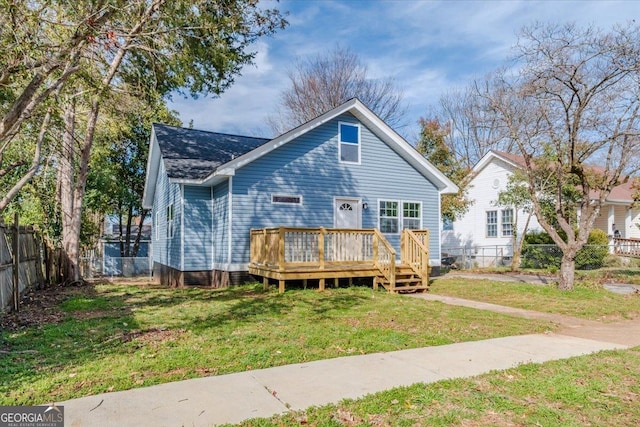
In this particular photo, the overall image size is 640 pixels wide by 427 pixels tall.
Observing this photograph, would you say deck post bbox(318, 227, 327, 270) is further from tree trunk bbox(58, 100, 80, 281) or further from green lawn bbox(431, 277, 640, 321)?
tree trunk bbox(58, 100, 80, 281)

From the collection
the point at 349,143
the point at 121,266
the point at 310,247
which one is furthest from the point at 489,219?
the point at 121,266

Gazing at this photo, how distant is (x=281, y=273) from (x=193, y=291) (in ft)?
8.79

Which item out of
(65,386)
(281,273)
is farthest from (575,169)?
(65,386)

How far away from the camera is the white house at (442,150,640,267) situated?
69.9 feet

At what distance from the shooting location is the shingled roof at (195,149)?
12660mm

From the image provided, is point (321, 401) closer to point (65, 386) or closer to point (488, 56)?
point (65, 386)

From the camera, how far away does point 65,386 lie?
3934 millimetres

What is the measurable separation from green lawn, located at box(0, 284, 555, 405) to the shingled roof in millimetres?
4264

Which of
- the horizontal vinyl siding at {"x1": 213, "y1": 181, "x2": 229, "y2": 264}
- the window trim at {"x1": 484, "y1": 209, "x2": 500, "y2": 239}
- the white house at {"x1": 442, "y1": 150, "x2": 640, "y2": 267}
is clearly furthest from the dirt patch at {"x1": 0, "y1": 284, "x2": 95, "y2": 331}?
the window trim at {"x1": 484, "y1": 209, "x2": 500, "y2": 239}

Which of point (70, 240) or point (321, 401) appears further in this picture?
point (70, 240)

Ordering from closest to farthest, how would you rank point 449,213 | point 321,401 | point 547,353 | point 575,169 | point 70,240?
point 321,401 < point 547,353 < point 575,169 < point 70,240 < point 449,213

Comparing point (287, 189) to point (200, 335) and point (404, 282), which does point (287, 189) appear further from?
point (200, 335)

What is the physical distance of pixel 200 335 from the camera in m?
6.04

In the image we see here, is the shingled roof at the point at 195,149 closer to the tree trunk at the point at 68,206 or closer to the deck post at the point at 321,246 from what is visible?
the tree trunk at the point at 68,206
